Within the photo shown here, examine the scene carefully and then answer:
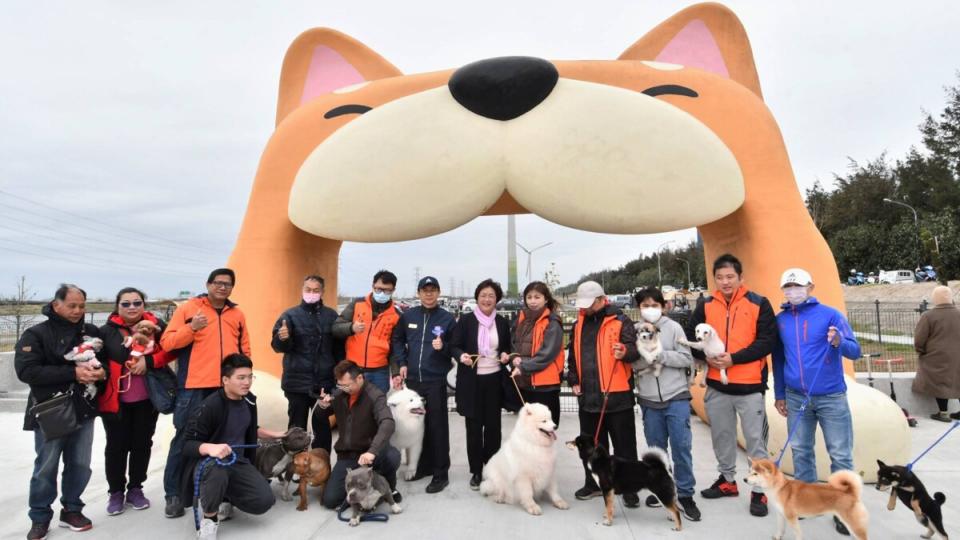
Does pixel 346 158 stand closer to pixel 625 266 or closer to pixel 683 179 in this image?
pixel 683 179

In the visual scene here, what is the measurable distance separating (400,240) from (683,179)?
221 cm

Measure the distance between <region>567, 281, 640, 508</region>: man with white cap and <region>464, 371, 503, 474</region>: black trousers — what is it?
583mm

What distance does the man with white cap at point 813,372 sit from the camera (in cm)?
283

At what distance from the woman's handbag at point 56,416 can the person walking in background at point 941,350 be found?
716 cm

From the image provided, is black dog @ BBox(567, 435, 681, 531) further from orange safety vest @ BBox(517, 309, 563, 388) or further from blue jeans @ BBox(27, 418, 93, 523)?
blue jeans @ BBox(27, 418, 93, 523)

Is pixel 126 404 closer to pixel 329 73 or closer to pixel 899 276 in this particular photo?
pixel 329 73

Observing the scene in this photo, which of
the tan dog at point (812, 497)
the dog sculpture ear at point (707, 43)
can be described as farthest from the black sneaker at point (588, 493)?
the dog sculpture ear at point (707, 43)

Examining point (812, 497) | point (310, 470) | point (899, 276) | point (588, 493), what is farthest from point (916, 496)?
point (899, 276)

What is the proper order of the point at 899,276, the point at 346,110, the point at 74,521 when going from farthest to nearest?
the point at 899,276 → the point at 346,110 → the point at 74,521

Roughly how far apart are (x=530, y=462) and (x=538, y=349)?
73cm

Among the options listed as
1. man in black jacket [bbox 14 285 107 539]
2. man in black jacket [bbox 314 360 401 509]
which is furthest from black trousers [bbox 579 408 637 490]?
man in black jacket [bbox 14 285 107 539]

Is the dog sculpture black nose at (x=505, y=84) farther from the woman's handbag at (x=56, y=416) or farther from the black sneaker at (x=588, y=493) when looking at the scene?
the woman's handbag at (x=56, y=416)

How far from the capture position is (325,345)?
374 cm

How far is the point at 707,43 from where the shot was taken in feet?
16.4
